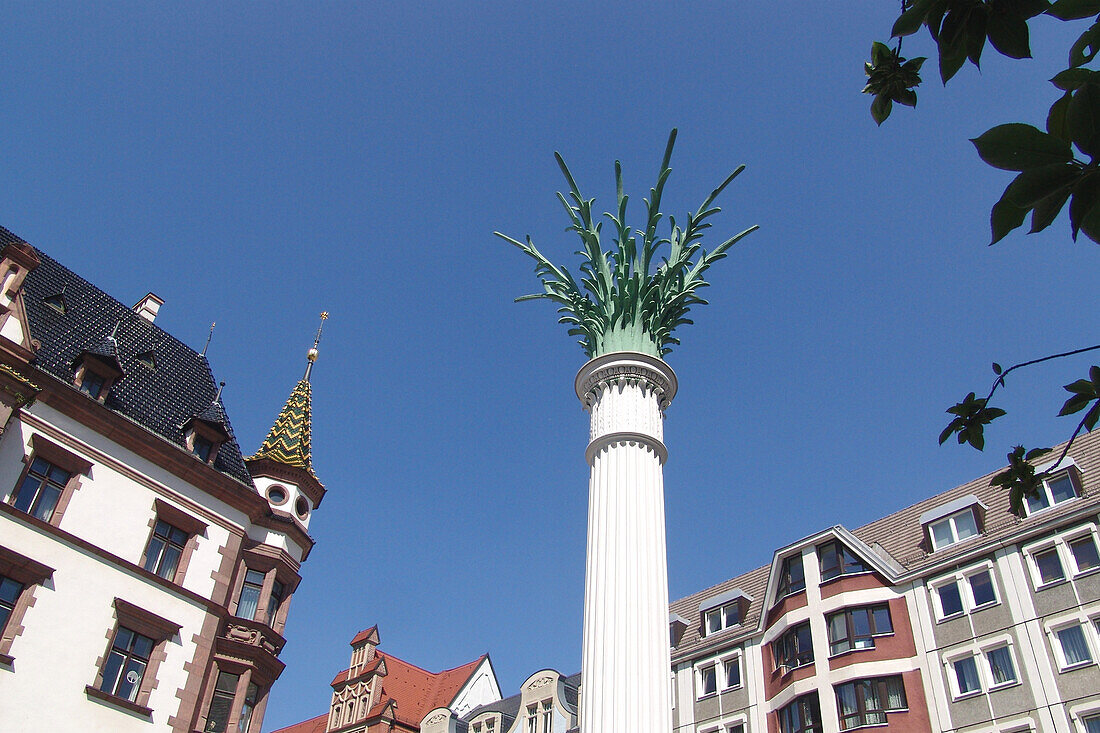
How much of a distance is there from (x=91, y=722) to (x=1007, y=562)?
1113 inches

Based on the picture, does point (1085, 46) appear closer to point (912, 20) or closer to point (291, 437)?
point (912, 20)

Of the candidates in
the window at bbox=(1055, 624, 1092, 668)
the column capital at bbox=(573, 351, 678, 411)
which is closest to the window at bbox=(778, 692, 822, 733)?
the window at bbox=(1055, 624, 1092, 668)

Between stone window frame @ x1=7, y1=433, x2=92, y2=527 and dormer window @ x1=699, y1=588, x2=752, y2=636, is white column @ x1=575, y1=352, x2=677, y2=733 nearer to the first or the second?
stone window frame @ x1=7, y1=433, x2=92, y2=527

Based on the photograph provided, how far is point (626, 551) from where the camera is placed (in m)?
16.0

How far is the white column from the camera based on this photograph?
1452cm

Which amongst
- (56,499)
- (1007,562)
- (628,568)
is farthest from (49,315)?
(1007,562)

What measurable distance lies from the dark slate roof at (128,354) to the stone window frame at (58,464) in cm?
223

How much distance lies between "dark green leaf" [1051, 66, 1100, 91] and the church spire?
3213 centimetres

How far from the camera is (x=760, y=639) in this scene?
3444 centimetres

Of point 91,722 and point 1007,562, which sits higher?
point 1007,562

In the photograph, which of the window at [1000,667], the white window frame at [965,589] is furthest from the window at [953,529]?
the window at [1000,667]

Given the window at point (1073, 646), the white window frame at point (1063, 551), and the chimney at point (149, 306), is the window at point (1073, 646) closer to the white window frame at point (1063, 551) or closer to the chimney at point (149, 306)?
the white window frame at point (1063, 551)

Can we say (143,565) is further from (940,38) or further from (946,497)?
(946,497)

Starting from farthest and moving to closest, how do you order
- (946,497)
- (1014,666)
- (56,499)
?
(946,497) → (1014,666) → (56,499)
